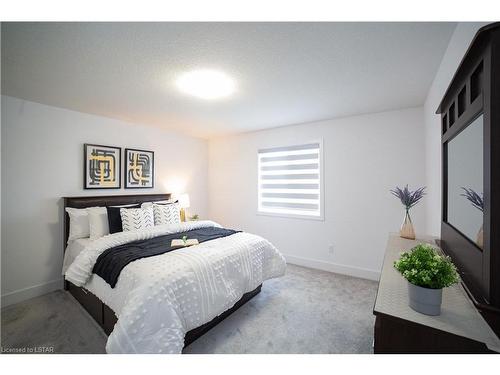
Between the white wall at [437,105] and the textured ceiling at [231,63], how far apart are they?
0.08 metres

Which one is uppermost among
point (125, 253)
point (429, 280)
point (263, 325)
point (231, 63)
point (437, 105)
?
point (231, 63)

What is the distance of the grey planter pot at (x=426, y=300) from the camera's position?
82 cm

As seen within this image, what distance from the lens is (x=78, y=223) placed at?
2.64 meters

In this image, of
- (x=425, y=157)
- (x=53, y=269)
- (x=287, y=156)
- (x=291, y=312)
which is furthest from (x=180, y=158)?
(x=425, y=157)

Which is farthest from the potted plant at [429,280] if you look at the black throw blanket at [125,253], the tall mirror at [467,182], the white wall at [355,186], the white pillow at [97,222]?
the white pillow at [97,222]

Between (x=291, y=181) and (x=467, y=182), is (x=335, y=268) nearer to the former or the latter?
(x=291, y=181)

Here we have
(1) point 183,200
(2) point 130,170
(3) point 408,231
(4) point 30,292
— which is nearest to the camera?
(3) point 408,231

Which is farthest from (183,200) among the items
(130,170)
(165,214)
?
(130,170)

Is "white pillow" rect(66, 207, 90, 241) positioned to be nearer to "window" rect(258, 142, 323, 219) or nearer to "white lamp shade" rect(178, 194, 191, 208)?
"white lamp shade" rect(178, 194, 191, 208)

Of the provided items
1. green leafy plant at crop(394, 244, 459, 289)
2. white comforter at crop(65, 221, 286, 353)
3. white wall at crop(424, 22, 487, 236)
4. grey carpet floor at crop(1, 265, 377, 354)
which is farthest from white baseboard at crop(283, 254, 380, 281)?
green leafy plant at crop(394, 244, 459, 289)

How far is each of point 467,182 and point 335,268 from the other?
2.55 m

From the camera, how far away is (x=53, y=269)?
8.89 feet

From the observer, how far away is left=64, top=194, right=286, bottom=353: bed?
55.6 inches

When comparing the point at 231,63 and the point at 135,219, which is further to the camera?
the point at 135,219
